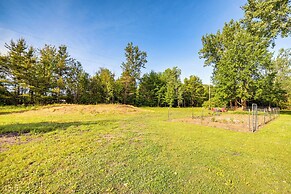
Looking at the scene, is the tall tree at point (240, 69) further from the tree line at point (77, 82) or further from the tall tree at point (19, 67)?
the tall tree at point (19, 67)

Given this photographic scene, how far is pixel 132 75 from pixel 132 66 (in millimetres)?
2291

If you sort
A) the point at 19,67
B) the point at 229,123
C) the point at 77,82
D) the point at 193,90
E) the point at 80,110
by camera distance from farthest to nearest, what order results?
the point at 193,90 → the point at 77,82 → the point at 19,67 → the point at 80,110 → the point at 229,123

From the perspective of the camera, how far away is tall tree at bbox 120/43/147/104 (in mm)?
32562

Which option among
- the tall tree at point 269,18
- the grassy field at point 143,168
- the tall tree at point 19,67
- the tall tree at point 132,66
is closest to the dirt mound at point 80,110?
the tall tree at point 19,67

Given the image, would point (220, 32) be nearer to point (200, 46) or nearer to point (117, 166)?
point (200, 46)

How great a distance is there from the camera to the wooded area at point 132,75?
1923 cm

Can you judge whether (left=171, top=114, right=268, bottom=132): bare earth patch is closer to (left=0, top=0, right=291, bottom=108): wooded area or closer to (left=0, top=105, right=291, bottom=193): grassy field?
(left=0, top=105, right=291, bottom=193): grassy field

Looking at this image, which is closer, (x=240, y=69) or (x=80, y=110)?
(x=80, y=110)

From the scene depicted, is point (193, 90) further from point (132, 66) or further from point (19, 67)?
point (19, 67)

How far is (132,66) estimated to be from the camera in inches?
1339

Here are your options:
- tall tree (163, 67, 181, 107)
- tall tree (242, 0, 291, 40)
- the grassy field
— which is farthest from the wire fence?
tall tree (163, 67, 181, 107)

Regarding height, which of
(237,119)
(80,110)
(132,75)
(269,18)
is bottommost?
(237,119)

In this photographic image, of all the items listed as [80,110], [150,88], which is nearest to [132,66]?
[150,88]

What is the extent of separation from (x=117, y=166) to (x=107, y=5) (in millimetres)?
12190
